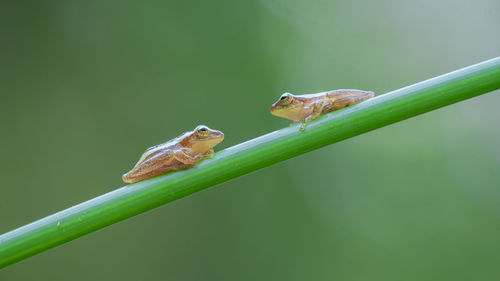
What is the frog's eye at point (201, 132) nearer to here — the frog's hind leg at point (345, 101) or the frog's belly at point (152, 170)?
the frog's belly at point (152, 170)

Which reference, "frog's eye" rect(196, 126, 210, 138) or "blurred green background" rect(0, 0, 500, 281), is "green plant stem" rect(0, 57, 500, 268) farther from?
"blurred green background" rect(0, 0, 500, 281)

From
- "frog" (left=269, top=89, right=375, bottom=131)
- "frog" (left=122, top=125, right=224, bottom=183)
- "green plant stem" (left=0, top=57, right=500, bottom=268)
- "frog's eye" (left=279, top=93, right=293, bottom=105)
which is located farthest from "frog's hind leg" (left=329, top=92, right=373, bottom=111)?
"green plant stem" (left=0, top=57, right=500, bottom=268)

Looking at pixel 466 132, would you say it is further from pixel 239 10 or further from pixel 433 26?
pixel 239 10

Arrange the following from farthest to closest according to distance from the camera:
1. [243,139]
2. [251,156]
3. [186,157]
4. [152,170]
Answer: [243,139] < [152,170] < [186,157] < [251,156]

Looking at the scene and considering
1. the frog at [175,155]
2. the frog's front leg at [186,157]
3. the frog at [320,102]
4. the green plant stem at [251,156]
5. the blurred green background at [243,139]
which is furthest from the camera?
the blurred green background at [243,139]

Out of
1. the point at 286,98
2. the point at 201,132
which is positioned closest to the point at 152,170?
the point at 201,132

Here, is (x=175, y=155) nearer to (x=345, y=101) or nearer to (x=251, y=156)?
(x=251, y=156)

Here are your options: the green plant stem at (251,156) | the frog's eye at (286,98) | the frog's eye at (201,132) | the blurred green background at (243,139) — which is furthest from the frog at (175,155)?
the blurred green background at (243,139)
